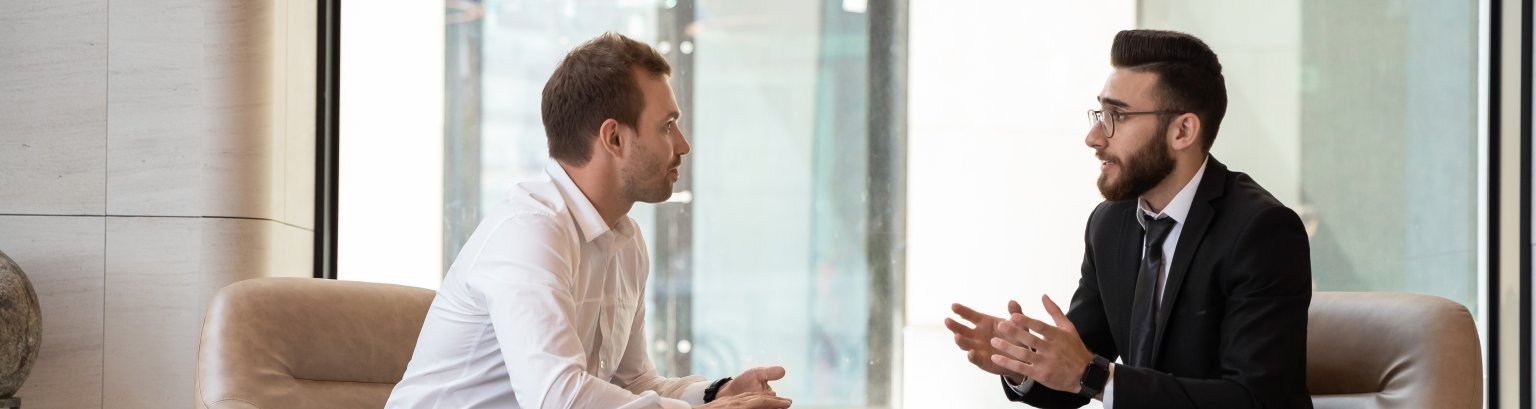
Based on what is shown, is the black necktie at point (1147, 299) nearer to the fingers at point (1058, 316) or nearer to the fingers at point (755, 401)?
the fingers at point (1058, 316)

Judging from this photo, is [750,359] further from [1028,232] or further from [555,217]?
[555,217]

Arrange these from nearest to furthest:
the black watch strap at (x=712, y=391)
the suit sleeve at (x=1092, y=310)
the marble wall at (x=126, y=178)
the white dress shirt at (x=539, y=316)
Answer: the white dress shirt at (x=539, y=316) → the black watch strap at (x=712, y=391) → the suit sleeve at (x=1092, y=310) → the marble wall at (x=126, y=178)

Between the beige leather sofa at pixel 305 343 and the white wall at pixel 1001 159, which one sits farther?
the white wall at pixel 1001 159

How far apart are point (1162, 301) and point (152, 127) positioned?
105 inches

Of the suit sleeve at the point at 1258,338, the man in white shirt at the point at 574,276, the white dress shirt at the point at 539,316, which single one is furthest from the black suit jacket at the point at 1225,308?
the white dress shirt at the point at 539,316

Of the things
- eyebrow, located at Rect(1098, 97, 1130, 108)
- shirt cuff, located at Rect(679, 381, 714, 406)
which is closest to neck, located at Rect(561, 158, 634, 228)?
shirt cuff, located at Rect(679, 381, 714, 406)

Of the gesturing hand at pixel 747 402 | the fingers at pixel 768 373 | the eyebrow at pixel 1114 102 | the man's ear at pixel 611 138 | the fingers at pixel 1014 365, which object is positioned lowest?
the gesturing hand at pixel 747 402

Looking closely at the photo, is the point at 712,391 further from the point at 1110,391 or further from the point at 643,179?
the point at 1110,391

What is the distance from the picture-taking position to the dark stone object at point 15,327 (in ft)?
9.47

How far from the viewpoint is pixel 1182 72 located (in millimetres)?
2430

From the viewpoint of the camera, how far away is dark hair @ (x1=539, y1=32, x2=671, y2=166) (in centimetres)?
220

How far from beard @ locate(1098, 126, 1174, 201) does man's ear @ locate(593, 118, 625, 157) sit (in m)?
0.93

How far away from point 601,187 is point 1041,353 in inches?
32.3

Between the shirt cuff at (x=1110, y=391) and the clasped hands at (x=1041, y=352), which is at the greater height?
the clasped hands at (x=1041, y=352)
